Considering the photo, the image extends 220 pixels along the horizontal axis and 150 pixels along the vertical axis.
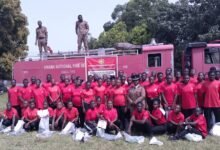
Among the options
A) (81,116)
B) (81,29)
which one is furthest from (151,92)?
(81,29)

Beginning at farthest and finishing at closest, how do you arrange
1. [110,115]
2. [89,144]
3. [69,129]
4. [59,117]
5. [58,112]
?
1. [58,112]
2. [59,117]
3. [69,129]
4. [110,115]
5. [89,144]

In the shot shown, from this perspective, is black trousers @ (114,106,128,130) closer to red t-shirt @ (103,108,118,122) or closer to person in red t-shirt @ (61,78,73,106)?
red t-shirt @ (103,108,118,122)

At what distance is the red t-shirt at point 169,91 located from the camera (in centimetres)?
1163

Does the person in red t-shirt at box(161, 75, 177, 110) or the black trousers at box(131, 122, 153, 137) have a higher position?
the person in red t-shirt at box(161, 75, 177, 110)

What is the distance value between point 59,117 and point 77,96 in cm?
82

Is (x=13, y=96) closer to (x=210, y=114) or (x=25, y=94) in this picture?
(x=25, y=94)

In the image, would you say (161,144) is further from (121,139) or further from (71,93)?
(71,93)

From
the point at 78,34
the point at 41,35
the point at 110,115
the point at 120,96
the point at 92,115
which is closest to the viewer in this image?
the point at 110,115

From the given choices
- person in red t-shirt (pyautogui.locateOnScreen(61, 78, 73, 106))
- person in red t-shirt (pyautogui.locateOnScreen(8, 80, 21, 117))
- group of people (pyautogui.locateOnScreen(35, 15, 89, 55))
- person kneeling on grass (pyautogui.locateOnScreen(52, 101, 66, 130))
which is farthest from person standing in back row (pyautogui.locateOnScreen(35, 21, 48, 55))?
person kneeling on grass (pyautogui.locateOnScreen(52, 101, 66, 130))

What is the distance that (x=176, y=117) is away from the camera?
1132 cm

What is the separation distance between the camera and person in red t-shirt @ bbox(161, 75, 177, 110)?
Answer: 11.6 metres

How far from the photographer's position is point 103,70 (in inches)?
730

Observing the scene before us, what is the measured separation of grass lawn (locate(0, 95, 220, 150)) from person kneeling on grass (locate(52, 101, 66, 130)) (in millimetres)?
1095

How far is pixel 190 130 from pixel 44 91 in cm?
491
